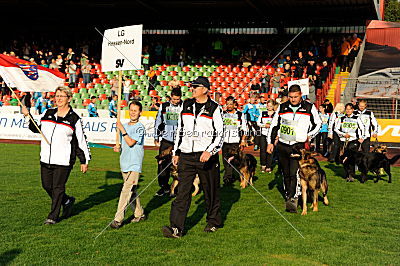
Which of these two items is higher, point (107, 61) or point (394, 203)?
point (107, 61)

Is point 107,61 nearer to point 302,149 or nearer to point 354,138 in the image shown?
point 302,149

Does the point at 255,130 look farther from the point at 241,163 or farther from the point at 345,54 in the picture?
the point at 345,54

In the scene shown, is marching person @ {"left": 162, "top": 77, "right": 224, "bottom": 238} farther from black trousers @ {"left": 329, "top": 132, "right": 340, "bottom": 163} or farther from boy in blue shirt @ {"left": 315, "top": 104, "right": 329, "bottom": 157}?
boy in blue shirt @ {"left": 315, "top": 104, "right": 329, "bottom": 157}

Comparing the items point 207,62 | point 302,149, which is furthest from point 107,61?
point 207,62

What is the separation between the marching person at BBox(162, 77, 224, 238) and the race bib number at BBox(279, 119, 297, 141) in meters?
1.97

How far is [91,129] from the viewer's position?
21.7 m

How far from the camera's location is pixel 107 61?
7.21 m

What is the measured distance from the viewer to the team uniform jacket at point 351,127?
39.3 ft

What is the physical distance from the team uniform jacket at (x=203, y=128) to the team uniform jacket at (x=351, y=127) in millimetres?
6780

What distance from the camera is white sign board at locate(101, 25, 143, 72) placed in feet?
22.5

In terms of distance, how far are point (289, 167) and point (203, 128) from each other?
2433mm

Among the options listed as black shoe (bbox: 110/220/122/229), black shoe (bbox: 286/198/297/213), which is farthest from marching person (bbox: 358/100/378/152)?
black shoe (bbox: 110/220/122/229)

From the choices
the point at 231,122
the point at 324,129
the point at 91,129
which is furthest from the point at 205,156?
the point at 91,129

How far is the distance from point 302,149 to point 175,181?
264 centimetres
